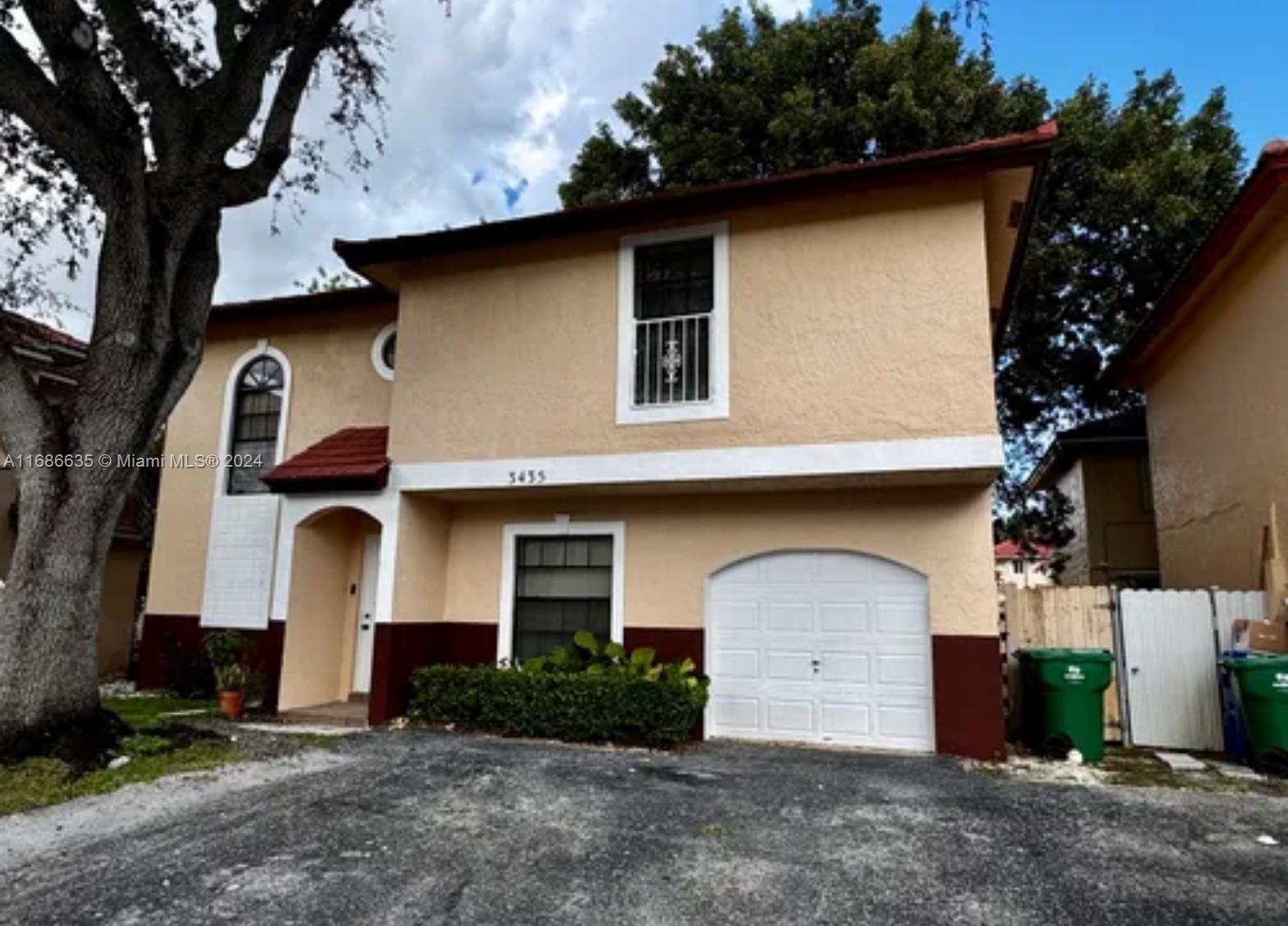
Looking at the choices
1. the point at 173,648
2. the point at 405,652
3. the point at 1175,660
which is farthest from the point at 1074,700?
the point at 173,648

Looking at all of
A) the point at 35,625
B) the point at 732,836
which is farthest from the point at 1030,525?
the point at 35,625

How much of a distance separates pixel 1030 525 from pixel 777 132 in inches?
433

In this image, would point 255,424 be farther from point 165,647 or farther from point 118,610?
point 118,610

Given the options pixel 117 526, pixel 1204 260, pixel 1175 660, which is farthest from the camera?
pixel 117 526

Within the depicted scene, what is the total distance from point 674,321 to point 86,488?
617 centimetres

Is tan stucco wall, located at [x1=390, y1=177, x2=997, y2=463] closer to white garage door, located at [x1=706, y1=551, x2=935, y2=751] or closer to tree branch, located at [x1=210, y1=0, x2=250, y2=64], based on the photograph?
white garage door, located at [x1=706, y1=551, x2=935, y2=751]

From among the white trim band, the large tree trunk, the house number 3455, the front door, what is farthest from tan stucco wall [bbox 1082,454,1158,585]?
the large tree trunk

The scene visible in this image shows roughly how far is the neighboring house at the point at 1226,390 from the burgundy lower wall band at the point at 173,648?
1262cm

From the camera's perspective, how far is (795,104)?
1571 centimetres

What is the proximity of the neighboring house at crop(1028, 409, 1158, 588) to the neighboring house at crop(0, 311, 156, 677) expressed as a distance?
18.2 meters

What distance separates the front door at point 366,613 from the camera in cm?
1088

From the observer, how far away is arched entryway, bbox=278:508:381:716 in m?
10.1

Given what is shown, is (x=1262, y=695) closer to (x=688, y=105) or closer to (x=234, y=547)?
(x=234, y=547)

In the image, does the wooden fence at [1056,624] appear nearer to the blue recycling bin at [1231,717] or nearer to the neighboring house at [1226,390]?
the blue recycling bin at [1231,717]
